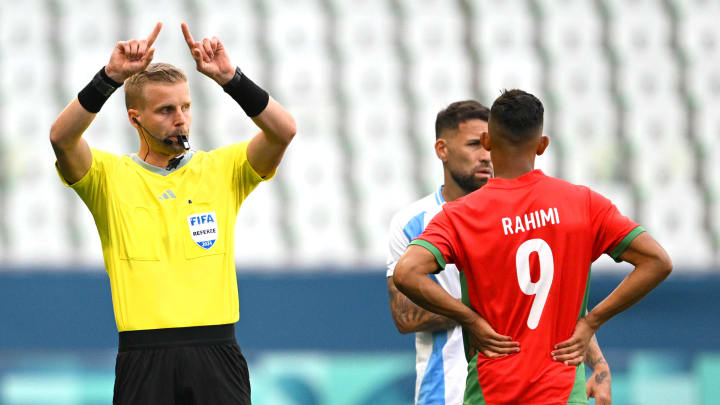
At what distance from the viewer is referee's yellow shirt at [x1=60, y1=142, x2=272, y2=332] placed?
3.52m

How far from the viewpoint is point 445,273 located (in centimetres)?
428

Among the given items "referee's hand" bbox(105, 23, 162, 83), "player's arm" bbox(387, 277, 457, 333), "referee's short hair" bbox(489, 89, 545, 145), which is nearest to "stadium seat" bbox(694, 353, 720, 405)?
"player's arm" bbox(387, 277, 457, 333)

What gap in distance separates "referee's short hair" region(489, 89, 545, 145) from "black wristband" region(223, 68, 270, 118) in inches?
34.1

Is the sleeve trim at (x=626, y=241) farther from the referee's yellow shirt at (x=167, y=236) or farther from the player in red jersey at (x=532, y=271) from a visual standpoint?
the referee's yellow shirt at (x=167, y=236)

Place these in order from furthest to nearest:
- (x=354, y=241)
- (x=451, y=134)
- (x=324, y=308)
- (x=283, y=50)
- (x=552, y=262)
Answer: (x=283, y=50), (x=354, y=241), (x=324, y=308), (x=451, y=134), (x=552, y=262)

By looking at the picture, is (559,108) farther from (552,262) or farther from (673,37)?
(552,262)

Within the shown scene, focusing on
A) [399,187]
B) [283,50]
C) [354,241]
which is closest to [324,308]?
[354,241]

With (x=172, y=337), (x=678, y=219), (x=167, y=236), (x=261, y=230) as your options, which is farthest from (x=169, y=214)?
(x=678, y=219)

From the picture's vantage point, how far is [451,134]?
4.61 meters

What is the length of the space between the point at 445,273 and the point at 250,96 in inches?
48.7

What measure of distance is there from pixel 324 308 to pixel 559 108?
3.14m

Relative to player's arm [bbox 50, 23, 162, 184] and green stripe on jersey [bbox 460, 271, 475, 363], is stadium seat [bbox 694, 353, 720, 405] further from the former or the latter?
player's arm [bbox 50, 23, 162, 184]

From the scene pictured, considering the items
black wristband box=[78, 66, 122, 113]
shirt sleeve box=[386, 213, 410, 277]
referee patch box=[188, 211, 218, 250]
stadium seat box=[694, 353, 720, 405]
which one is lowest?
stadium seat box=[694, 353, 720, 405]

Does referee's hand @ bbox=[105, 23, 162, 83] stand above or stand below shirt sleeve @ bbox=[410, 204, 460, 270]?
above
